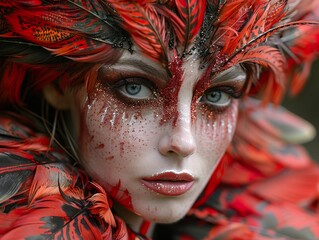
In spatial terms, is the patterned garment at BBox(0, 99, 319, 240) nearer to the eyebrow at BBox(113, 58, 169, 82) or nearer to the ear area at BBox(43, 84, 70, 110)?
the ear area at BBox(43, 84, 70, 110)

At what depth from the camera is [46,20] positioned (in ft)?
4.07

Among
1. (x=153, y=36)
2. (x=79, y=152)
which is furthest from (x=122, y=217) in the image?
(x=153, y=36)

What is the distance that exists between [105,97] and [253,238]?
523 mm

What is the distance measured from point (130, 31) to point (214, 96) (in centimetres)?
23

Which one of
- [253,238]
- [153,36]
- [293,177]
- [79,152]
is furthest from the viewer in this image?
[293,177]

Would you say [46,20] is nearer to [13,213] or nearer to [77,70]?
[77,70]

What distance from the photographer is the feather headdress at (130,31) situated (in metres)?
1.23

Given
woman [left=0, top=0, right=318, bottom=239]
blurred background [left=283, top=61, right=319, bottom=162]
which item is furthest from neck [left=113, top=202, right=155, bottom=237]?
blurred background [left=283, top=61, right=319, bottom=162]

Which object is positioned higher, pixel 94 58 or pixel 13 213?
pixel 94 58

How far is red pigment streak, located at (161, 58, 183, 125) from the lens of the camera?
50.2 inches

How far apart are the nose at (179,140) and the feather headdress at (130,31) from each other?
0.36 feet

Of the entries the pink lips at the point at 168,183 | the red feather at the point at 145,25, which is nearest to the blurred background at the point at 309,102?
the pink lips at the point at 168,183

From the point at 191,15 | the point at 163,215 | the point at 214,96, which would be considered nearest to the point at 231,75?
the point at 214,96

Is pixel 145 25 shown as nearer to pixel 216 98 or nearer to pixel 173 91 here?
pixel 173 91
